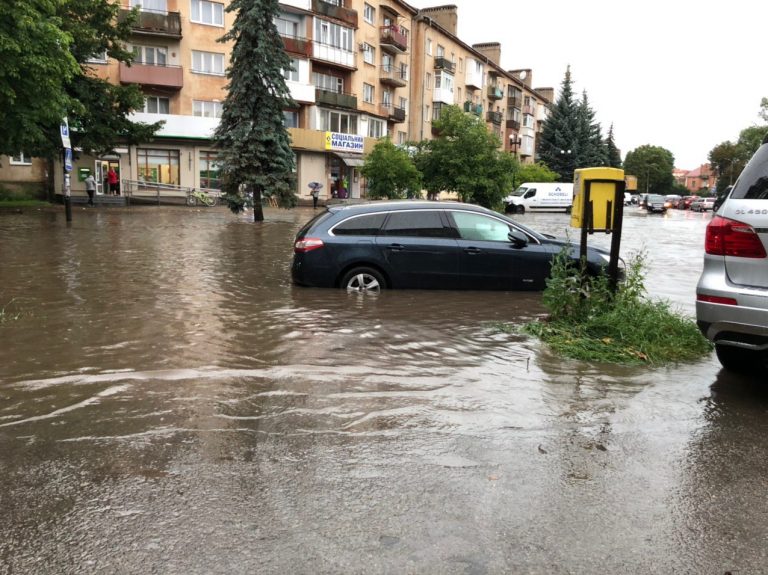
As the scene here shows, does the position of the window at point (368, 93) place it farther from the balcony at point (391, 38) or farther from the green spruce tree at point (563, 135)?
the green spruce tree at point (563, 135)

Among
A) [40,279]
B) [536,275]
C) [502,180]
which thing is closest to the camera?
[536,275]

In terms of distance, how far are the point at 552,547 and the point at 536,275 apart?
7.46 metres

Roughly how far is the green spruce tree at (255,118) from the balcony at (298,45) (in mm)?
17852

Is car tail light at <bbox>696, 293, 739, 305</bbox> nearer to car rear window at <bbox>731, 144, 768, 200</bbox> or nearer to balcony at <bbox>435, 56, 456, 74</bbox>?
car rear window at <bbox>731, 144, 768, 200</bbox>

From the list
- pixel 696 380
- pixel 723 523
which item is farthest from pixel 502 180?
pixel 723 523

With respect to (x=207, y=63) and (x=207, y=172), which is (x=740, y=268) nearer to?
(x=207, y=172)

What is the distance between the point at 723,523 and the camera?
3.31 m

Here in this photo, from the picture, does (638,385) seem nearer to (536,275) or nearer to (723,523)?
(723,523)

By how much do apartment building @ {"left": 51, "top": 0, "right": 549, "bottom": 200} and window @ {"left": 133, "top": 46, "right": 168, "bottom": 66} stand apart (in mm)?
64

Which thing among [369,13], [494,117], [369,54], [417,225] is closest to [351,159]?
[369,54]

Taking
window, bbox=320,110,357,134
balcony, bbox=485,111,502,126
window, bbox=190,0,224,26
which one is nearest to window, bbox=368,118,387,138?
window, bbox=320,110,357,134

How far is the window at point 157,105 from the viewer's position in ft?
140

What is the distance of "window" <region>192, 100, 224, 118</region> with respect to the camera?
1703 inches

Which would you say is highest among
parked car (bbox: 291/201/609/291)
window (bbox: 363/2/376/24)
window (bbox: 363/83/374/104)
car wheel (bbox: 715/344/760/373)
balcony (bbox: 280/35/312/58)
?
window (bbox: 363/2/376/24)
